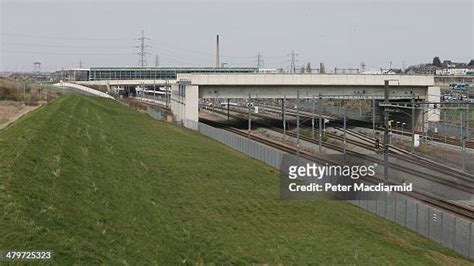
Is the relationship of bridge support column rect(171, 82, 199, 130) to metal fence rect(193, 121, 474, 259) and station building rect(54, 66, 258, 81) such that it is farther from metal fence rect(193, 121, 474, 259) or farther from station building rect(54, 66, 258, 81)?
station building rect(54, 66, 258, 81)

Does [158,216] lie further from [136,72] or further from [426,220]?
[136,72]

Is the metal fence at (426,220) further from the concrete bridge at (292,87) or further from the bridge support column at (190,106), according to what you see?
the concrete bridge at (292,87)

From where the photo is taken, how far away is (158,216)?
19.5 meters

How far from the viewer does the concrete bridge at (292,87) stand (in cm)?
6888

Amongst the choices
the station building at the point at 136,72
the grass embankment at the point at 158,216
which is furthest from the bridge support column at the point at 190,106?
the station building at the point at 136,72

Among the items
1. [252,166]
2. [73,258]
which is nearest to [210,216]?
[73,258]

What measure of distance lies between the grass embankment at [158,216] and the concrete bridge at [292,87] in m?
35.8

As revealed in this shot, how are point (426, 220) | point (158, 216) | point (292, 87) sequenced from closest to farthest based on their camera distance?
point (158, 216) < point (426, 220) < point (292, 87)

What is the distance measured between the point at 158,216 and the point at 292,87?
54.1m

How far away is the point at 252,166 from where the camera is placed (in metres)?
38.9

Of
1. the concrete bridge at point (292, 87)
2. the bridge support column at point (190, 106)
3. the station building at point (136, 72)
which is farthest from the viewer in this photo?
the station building at point (136, 72)

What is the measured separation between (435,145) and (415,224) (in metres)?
34.0

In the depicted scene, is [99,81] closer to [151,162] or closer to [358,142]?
[358,142]

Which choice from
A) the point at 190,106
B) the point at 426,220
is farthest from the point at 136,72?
the point at 426,220
